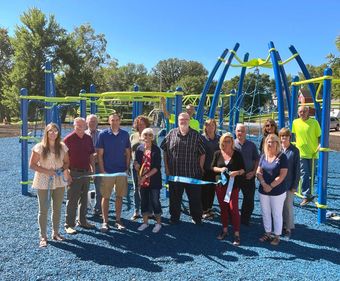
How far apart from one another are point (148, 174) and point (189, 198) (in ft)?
2.73

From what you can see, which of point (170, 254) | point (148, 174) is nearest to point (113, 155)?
point (148, 174)

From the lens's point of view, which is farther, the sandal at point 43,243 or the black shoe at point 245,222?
the black shoe at point 245,222

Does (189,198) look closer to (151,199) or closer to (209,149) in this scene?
(151,199)

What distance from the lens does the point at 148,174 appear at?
5.46 meters

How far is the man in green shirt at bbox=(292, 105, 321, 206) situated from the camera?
6.85 metres

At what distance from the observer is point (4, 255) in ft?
14.6

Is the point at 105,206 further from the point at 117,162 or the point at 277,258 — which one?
the point at 277,258

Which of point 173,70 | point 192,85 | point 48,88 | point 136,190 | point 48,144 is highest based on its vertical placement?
point 173,70

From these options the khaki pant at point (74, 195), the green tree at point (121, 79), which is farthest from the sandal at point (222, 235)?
the green tree at point (121, 79)

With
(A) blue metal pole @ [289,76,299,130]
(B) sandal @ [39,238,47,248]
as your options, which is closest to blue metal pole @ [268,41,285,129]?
(A) blue metal pole @ [289,76,299,130]

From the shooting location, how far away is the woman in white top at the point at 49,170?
471cm

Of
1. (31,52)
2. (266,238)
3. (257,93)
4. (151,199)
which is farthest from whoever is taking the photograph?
(31,52)

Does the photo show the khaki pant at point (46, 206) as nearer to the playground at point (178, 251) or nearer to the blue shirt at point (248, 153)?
the playground at point (178, 251)

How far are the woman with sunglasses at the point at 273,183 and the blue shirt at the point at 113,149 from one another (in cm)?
200
